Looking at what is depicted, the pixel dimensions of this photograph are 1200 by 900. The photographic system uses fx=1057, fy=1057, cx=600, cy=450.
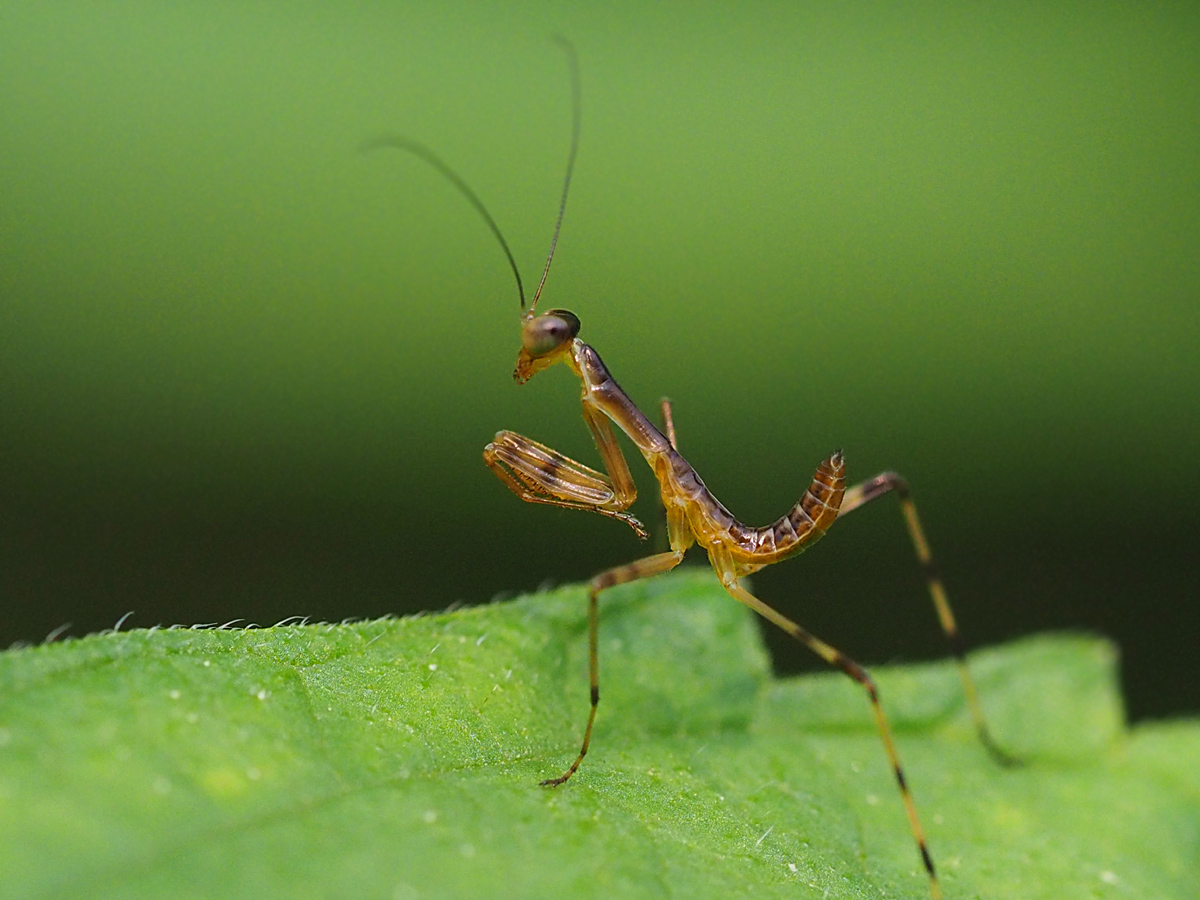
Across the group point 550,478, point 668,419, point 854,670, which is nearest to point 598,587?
point 550,478

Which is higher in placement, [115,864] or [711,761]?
[115,864]

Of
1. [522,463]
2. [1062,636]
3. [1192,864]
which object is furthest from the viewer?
[1062,636]

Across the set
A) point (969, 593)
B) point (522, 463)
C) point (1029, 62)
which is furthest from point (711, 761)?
point (1029, 62)

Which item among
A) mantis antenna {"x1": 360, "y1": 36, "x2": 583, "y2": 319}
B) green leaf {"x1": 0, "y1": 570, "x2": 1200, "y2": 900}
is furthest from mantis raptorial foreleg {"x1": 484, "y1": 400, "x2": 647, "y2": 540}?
mantis antenna {"x1": 360, "y1": 36, "x2": 583, "y2": 319}

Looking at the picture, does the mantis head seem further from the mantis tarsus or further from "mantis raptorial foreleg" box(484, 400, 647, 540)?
"mantis raptorial foreleg" box(484, 400, 647, 540)

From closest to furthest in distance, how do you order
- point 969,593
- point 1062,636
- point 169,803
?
1. point 169,803
2. point 1062,636
3. point 969,593

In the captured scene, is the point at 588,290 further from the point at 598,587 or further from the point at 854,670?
the point at 854,670

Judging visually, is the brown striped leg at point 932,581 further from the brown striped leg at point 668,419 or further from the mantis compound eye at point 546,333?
the mantis compound eye at point 546,333

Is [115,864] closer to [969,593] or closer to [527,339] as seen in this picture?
[527,339]

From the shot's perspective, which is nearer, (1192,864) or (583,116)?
(1192,864)
